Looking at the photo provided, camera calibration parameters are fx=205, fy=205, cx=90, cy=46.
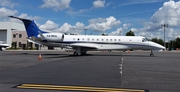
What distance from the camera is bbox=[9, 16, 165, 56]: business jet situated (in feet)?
92.7

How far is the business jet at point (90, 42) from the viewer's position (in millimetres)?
28250

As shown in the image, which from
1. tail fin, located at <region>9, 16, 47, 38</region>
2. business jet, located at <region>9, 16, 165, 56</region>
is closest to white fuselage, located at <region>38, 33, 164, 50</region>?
business jet, located at <region>9, 16, 165, 56</region>

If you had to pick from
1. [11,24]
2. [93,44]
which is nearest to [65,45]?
[93,44]

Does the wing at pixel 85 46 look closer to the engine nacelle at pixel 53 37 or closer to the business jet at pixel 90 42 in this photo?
the business jet at pixel 90 42

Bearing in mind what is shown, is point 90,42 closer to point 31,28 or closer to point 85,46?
point 85,46

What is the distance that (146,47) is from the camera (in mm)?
28484

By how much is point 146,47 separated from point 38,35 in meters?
15.3

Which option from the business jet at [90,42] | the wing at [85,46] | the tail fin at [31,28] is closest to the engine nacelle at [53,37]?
the business jet at [90,42]

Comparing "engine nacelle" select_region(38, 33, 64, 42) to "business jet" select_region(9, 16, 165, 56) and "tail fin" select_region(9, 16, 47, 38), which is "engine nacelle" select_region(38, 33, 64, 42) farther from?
"tail fin" select_region(9, 16, 47, 38)

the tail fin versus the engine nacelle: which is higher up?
the tail fin

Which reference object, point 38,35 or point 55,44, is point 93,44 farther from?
point 38,35

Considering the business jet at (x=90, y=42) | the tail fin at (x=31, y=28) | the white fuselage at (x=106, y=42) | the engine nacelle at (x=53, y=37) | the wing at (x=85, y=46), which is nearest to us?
the wing at (x=85, y=46)

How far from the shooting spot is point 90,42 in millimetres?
29188

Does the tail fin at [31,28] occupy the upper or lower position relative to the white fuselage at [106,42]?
upper
